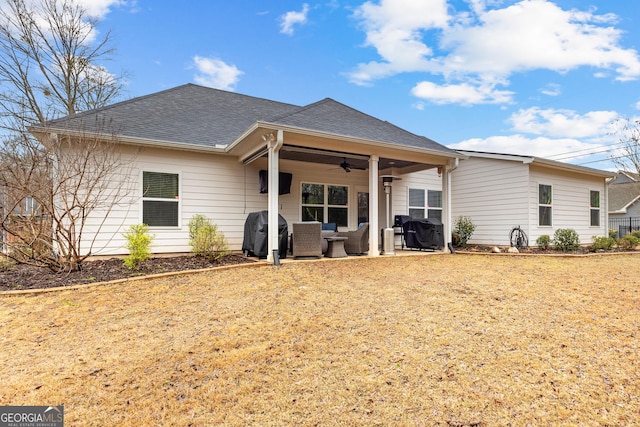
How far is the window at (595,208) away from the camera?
12.5 meters

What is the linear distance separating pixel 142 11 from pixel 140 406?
13183mm

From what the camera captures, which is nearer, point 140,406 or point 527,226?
point 140,406

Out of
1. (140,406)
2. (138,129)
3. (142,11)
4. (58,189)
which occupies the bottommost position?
(140,406)

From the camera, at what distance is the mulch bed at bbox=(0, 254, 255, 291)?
524cm

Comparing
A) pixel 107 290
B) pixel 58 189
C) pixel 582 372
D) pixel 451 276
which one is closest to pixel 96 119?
pixel 58 189

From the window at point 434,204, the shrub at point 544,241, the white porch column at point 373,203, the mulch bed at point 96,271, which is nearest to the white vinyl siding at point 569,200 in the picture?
the shrub at point 544,241

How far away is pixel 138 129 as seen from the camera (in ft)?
24.8

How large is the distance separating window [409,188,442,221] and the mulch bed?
6638 mm

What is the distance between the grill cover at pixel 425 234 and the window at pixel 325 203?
6.70 ft

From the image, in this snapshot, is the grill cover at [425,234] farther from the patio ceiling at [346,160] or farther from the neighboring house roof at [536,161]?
the neighboring house roof at [536,161]

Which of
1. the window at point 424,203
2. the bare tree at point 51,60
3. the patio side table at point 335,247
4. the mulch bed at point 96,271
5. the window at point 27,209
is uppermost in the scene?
the bare tree at point 51,60

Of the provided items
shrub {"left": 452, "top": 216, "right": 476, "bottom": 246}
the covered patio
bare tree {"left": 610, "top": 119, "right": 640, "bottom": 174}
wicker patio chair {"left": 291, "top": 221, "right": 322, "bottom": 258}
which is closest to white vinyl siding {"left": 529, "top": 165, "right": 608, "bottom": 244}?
shrub {"left": 452, "top": 216, "right": 476, "bottom": 246}

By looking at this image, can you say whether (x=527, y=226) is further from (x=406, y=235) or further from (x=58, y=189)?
(x=58, y=189)

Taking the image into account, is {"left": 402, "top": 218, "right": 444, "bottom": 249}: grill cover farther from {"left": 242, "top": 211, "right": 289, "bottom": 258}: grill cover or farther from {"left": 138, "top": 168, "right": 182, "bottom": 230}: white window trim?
{"left": 138, "top": 168, "right": 182, "bottom": 230}: white window trim
